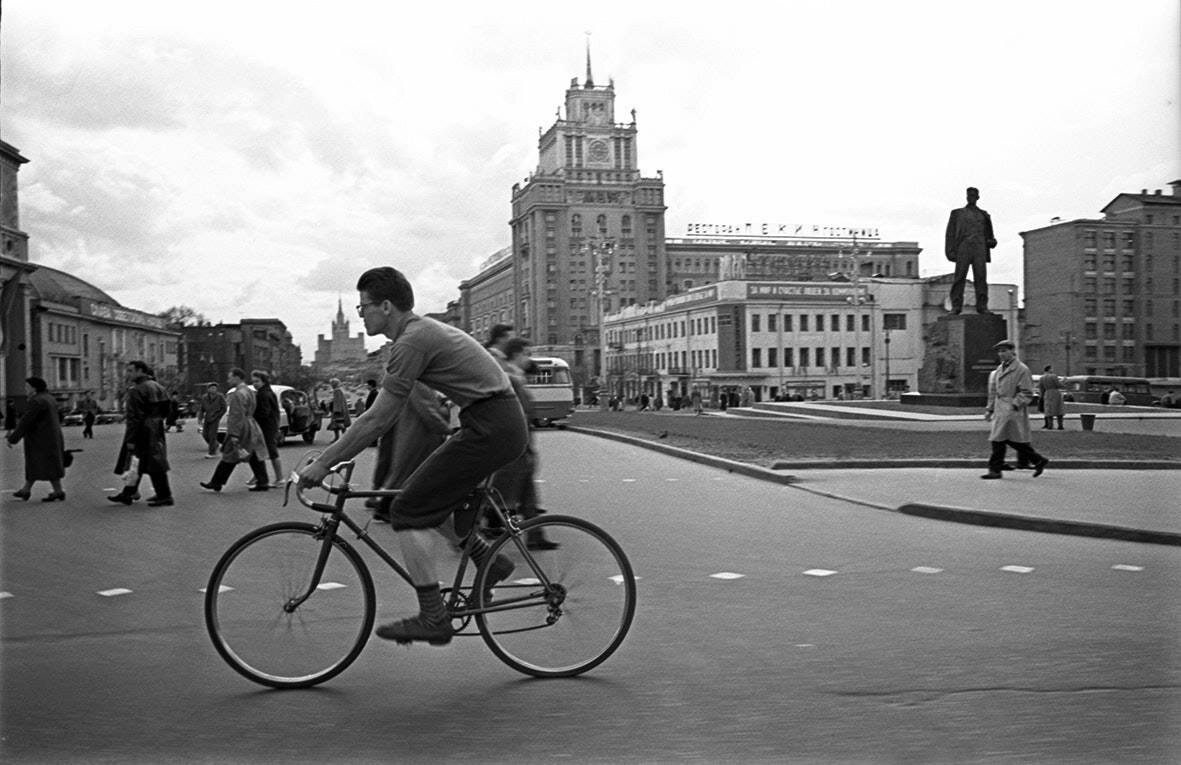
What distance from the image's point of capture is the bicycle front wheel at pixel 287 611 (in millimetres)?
5000

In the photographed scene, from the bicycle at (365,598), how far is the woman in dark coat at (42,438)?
32.7 ft

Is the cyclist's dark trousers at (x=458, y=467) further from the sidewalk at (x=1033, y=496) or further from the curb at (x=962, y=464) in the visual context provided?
the curb at (x=962, y=464)

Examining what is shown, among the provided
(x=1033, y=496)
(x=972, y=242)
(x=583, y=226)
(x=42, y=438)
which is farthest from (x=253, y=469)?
(x=583, y=226)

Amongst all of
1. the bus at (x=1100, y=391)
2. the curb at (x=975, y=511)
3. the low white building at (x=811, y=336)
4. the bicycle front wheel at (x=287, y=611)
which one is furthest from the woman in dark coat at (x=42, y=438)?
the low white building at (x=811, y=336)

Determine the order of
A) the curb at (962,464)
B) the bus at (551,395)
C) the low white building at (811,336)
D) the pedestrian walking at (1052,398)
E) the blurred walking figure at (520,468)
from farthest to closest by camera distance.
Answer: the low white building at (811,336)
the bus at (551,395)
the pedestrian walking at (1052,398)
the curb at (962,464)
the blurred walking figure at (520,468)

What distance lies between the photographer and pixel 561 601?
17.3ft

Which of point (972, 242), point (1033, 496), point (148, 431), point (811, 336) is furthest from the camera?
point (811, 336)

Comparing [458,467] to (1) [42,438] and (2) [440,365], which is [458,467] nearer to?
(2) [440,365]

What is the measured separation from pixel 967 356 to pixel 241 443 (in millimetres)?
25056

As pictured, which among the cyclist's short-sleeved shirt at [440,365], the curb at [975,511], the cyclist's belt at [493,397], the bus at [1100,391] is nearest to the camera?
the cyclist's short-sleeved shirt at [440,365]

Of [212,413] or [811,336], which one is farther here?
[811,336]

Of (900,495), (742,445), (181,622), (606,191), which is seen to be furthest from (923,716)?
(606,191)

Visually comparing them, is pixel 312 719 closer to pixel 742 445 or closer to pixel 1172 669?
pixel 1172 669

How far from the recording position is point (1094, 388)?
4484 centimetres
